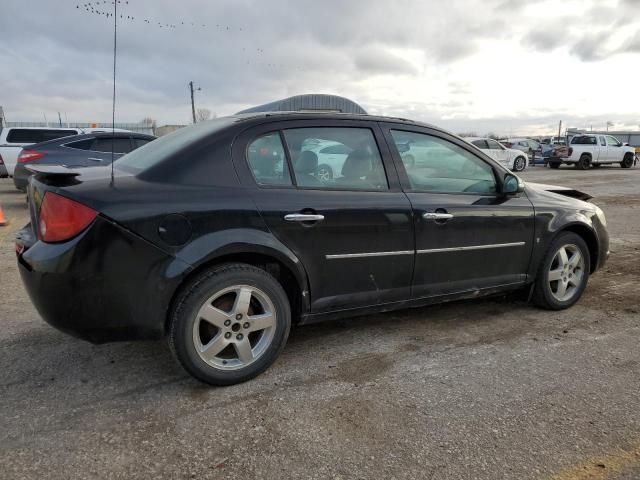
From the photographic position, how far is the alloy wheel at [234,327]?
112 inches

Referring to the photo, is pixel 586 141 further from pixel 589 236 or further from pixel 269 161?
pixel 269 161

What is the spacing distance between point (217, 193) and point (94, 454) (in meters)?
1.44

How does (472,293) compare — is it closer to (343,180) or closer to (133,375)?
(343,180)

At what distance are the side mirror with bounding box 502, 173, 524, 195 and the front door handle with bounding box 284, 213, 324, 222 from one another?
1648 millimetres

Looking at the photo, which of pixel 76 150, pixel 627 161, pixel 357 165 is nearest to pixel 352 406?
pixel 357 165

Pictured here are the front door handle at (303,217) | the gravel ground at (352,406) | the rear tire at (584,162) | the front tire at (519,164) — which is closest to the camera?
the gravel ground at (352,406)

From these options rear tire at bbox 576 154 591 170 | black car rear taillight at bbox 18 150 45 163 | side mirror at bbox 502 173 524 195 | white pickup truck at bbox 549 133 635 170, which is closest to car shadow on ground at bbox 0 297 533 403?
side mirror at bbox 502 173 524 195

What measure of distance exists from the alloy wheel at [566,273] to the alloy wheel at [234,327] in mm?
2565

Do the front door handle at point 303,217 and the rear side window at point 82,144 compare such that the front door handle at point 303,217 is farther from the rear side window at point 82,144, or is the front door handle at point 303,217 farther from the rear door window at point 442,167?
A: the rear side window at point 82,144

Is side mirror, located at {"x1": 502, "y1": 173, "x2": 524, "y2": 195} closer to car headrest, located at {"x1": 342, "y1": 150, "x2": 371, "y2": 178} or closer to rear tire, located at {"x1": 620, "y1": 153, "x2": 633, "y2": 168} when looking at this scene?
car headrest, located at {"x1": 342, "y1": 150, "x2": 371, "y2": 178}

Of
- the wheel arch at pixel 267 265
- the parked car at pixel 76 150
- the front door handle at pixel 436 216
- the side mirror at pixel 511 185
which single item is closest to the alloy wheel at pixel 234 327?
the wheel arch at pixel 267 265

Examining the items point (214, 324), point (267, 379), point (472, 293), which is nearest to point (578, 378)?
point (472, 293)

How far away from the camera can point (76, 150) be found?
31.6 ft

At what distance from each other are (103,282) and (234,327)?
0.76 metres
